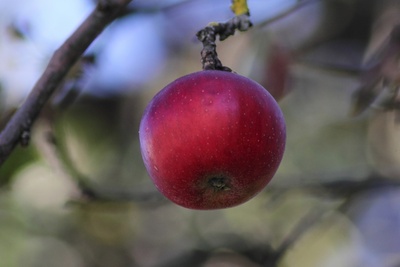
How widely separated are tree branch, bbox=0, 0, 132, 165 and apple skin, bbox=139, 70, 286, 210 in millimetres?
354

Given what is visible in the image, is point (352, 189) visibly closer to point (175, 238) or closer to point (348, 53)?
point (348, 53)

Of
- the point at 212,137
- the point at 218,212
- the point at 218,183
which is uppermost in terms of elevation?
the point at 212,137

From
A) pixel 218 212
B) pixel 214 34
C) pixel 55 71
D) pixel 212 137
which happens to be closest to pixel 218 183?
pixel 212 137

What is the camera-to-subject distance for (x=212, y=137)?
1.25 meters

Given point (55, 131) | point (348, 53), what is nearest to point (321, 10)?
point (348, 53)

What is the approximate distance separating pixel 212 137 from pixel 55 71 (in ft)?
1.89

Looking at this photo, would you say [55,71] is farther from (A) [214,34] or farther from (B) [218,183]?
(B) [218,183]

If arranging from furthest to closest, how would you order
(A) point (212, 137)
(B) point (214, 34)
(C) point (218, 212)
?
1. (C) point (218, 212)
2. (B) point (214, 34)
3. (A) point (212, 137)

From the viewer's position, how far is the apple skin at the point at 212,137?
1.25 m

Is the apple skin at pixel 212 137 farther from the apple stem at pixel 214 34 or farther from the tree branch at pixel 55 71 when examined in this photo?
the tree branch at pixel 55 71

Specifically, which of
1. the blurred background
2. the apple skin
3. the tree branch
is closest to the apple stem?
the apple skin

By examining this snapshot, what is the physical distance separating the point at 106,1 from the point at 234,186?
1.84ft

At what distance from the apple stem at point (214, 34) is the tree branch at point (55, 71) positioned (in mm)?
253

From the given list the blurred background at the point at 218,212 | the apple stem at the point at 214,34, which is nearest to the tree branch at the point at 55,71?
the apple stem at the point at 214,34
